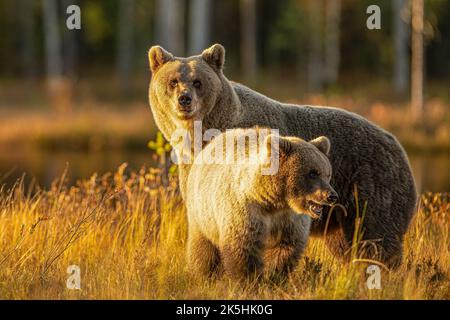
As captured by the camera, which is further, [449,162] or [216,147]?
[449,162]

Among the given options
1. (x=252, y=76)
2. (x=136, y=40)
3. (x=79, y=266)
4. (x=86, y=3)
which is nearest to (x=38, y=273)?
(x=79, y=266)

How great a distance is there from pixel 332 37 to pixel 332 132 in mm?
34551

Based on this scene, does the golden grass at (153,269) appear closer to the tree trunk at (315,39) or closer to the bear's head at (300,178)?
the bear's head at (300,178)

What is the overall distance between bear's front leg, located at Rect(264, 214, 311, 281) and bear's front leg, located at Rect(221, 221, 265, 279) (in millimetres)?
228

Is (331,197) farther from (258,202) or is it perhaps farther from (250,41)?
(250,41)

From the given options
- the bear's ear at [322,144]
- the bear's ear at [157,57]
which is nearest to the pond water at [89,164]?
the bear's ear at [157,57]

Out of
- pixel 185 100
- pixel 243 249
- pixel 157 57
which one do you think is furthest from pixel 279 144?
pixel 157 57

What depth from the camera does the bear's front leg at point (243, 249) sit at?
20.5ft

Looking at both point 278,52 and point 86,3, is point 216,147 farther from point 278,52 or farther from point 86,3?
point 278,52

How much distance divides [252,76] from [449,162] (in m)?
20.2

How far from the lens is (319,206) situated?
6051mm

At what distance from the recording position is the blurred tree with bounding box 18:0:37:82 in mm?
46612

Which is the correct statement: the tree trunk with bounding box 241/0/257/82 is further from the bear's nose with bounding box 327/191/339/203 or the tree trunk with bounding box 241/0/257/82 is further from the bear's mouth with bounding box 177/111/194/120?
the bear's nose with bounding box 327/191/339/203

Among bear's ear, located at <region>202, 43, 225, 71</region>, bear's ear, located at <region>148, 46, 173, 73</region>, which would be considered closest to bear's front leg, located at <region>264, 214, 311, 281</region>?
bear's ear, located at <region>202, 43, 225, 71</region>
